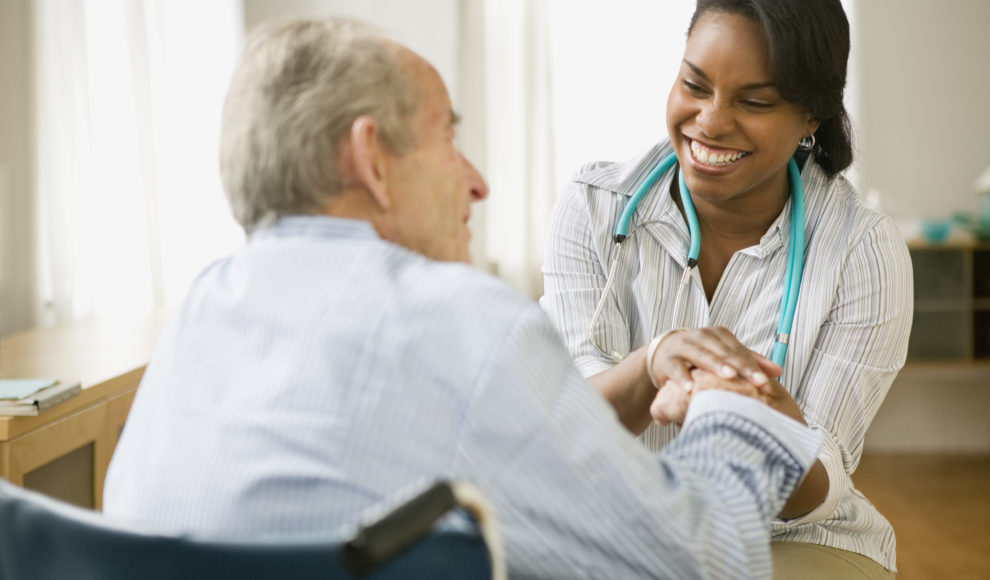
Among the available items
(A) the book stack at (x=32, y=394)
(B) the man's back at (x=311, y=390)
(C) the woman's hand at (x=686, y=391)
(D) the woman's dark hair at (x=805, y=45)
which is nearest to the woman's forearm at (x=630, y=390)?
(C) the woman's hand at (x=686, y=391)

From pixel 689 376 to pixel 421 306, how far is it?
549mm

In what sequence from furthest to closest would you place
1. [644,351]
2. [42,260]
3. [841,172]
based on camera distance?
1. [42,260]
2. [841,172]
3. [644,351]

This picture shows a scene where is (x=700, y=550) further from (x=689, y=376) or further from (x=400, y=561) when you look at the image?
(x=689, y=376)

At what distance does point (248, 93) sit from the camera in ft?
3.03

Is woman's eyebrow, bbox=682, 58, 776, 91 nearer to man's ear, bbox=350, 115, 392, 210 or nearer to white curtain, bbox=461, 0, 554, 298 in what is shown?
man's ear, bbox=350, 115, 392, 210

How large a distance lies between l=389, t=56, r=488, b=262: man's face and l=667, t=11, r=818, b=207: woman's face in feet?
2.07

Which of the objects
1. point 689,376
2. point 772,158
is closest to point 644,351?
point 689,376

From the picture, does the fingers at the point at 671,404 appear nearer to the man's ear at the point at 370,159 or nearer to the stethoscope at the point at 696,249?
the stethoscope at the point at 696,249

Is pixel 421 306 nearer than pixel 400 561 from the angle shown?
No

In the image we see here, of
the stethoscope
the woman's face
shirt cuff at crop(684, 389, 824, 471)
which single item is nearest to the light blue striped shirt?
shirt cuff at crop(684, 389, 824, 471)

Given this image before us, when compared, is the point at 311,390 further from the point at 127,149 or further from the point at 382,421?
the point at 127,149

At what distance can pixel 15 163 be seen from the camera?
3131 mm

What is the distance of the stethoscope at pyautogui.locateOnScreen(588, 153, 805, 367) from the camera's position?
5.01 ft

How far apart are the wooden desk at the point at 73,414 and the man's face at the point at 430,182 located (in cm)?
125
